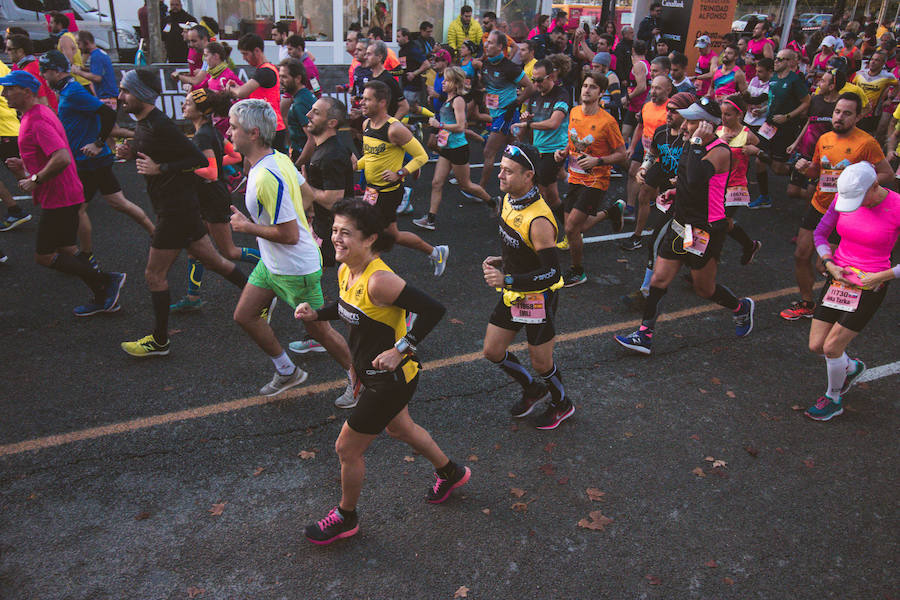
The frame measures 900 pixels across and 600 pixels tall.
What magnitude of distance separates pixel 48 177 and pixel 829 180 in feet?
23.4

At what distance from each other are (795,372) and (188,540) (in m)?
4.90

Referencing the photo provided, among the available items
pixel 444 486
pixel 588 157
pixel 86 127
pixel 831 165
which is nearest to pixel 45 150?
pixel 86 127

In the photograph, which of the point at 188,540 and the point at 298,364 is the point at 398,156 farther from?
the point at 188,540

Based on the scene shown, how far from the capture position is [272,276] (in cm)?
468

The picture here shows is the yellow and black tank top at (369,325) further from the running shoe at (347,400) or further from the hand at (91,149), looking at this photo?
the hand at (91,149)

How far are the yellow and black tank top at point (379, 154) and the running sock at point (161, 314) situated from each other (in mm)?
2404

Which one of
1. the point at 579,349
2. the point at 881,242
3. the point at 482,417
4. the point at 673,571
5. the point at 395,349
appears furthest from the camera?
the point at 579,349

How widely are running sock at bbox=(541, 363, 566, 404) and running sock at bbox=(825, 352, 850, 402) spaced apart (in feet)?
6.38

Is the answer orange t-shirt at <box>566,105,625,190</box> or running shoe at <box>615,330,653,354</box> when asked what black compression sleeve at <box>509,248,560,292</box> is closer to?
running shoe at <box>615,330,653,354</box>

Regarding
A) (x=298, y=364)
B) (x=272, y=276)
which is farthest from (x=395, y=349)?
(x=298, y=364)

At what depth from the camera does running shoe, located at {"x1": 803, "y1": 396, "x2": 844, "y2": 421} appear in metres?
4.95

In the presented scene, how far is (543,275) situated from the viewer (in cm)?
420

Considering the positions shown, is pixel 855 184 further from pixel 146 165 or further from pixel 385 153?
pixel 146 165

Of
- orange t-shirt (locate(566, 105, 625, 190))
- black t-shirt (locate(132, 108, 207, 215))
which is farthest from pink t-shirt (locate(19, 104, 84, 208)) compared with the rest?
orange t-shirt (locate(566, 105, 625, 190))
